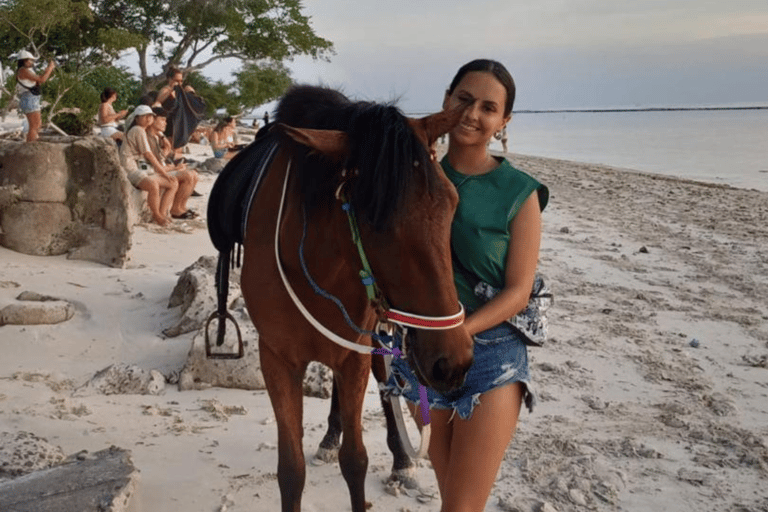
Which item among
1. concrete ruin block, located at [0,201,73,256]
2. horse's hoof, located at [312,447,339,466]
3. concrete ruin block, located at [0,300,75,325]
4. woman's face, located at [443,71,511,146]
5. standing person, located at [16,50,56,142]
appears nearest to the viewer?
woman's face, located at [443,71,511,146]

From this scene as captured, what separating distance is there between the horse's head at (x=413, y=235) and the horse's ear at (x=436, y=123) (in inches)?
3.2

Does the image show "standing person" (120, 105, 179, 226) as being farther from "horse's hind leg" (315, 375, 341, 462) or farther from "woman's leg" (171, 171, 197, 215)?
"horse's hind leg" (315, 375, 341, 462)

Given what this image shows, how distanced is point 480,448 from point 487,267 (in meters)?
0.53

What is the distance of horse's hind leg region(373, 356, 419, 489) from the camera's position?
362cm

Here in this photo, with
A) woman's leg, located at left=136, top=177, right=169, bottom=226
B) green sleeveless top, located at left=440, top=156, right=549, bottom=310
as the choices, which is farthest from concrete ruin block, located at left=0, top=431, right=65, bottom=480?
woman's leg, located at left=136, top=177, right=169, bottom=226

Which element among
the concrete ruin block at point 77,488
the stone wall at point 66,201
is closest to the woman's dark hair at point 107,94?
the stone wall at point 66,201

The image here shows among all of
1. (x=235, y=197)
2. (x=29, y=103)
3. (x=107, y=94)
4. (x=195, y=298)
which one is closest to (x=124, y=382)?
(x=195, y=298)

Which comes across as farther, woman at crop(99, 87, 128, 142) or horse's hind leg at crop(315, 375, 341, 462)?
Answer: woman at crop(99, 87, 128, 142)

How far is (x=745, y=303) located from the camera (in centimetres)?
689

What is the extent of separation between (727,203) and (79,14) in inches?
756

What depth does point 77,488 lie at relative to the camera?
2.73 meters

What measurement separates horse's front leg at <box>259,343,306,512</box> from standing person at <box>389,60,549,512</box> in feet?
3.19

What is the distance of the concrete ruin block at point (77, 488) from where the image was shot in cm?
262

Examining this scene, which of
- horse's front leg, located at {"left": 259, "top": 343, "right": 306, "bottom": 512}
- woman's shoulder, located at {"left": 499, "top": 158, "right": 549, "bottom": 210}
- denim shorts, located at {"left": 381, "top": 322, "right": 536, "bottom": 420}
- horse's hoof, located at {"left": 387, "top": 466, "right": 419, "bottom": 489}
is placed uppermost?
woman's shoulder, located at {"left": 499, "top": 158, "right": 549, "bottom": 210}
